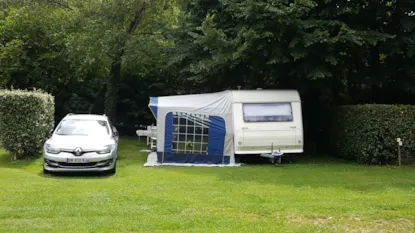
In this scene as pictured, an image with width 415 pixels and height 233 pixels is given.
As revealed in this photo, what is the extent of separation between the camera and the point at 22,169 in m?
11.3

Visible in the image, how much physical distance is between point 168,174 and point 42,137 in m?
5.08

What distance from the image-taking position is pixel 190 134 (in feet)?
42.5

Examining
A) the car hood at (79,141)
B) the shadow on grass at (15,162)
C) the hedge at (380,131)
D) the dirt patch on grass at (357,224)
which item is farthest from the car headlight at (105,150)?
the hedge at (380,131)

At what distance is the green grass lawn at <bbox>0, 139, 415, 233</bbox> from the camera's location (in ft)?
19.1

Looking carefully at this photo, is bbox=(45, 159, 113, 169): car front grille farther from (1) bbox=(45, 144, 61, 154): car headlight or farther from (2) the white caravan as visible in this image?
(2) the white caravan

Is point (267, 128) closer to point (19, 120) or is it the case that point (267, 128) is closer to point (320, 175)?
point (320, 175)

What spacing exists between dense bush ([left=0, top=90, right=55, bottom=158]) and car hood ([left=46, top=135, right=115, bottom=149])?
204 centimetres

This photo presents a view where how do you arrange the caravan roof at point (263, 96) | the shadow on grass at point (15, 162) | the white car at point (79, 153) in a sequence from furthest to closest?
the caravan roof at point (263, 96) < the shadow on grass at point (15, 162) < the white car at point (79, 153)

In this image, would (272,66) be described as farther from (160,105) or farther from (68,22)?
(68,22)

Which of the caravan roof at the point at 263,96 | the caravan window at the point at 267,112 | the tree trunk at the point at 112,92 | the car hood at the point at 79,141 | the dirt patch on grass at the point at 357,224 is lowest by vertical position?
the dirt patch on grass at the point at 357,224

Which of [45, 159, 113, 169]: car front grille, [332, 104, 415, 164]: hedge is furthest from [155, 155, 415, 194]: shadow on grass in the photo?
[45, 159, 113, 169]: car front grille

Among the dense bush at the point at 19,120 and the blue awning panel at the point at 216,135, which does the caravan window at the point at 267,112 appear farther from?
the dense bush at the point at 19,120

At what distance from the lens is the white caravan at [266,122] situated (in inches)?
498

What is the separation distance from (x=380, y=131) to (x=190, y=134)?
5694mm
